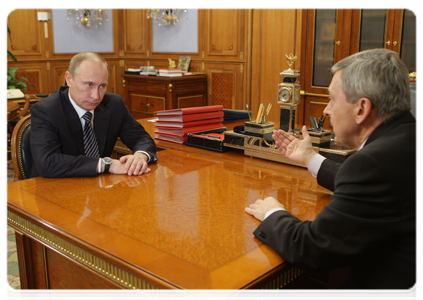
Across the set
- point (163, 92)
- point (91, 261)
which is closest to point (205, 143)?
point (91, 261)

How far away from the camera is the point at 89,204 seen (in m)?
1.63

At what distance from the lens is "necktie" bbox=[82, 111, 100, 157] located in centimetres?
235

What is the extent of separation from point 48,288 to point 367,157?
142 centimetres

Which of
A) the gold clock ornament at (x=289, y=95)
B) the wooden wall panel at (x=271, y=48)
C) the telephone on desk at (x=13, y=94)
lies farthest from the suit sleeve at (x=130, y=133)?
the telephone on desk at (x=13, y=94)

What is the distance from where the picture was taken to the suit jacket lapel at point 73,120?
226 cm

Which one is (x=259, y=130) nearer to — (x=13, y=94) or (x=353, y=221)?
(x=353, y=221)

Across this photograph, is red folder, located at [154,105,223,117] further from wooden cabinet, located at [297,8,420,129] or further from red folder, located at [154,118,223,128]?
wooden cabinet, located at [297,8,420,129]

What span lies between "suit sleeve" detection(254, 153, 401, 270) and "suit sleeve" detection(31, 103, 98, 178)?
1.22 metres

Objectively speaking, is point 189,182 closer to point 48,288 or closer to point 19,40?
point 48,288

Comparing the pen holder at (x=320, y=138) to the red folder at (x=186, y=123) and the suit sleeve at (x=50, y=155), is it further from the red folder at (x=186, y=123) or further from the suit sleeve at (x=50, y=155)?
the suit sleeve at (x=50, y=155)

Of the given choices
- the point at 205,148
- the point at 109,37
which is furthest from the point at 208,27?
the point at 205,148

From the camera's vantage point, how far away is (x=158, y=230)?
1.38 m

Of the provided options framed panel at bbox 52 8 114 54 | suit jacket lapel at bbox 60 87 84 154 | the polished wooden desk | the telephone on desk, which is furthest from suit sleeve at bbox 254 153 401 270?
framed panel at bbox 52 8 114 54

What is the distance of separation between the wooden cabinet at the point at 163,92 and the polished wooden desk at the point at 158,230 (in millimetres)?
4653
